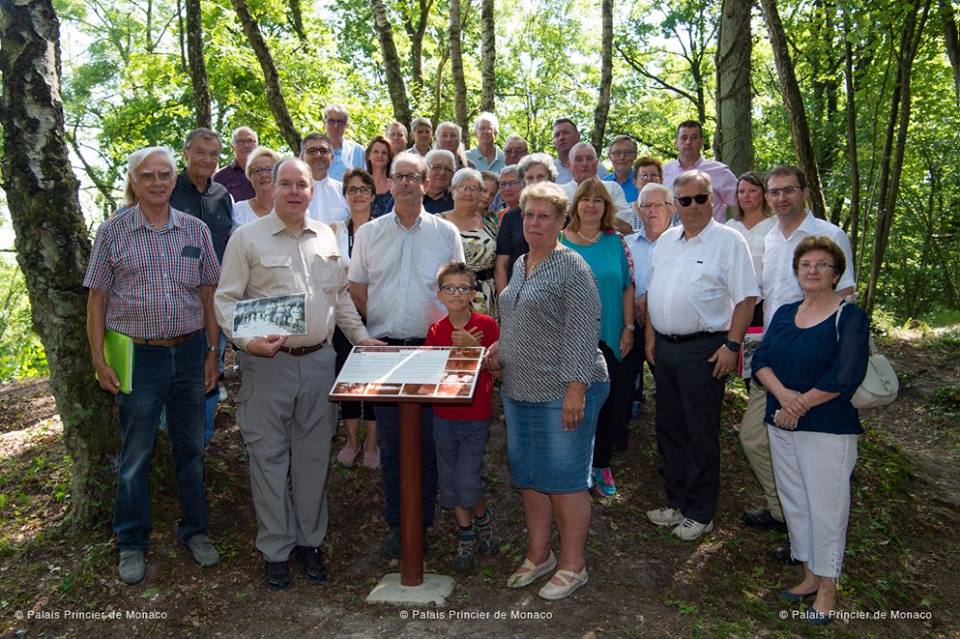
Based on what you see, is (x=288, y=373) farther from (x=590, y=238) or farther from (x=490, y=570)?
(x=590, y=238)

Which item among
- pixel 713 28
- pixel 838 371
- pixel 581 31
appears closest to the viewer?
pixel 838 371

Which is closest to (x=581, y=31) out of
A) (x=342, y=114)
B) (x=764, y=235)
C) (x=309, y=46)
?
(x=309, y=46)

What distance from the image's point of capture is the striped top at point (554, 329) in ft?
12.8

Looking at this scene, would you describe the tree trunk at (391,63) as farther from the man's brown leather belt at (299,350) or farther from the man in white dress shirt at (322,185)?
the man's brown leather belt at (299,350)

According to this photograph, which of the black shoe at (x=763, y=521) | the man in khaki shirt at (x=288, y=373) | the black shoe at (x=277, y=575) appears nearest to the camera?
the man in khaki shirt at (x=288, y=373)

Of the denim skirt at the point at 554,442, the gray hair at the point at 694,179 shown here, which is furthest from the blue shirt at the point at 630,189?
the denim skirt at the point at 554,442

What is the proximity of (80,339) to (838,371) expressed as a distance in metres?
4.90

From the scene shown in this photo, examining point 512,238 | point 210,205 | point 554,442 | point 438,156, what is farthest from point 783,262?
point 210,205

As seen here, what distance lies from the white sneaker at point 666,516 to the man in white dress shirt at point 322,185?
3728mm

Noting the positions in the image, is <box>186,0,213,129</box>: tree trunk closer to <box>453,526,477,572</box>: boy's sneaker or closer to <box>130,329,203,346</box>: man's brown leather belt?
<box>130,329,203,346</box>: man's brown leather belt

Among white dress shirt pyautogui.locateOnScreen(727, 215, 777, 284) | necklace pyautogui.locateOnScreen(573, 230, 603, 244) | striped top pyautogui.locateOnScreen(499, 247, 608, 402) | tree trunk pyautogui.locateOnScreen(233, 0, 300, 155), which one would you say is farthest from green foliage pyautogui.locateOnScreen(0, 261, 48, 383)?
white dress shirt pyautogui.locateOnScreen(727, 215, 777, 284)

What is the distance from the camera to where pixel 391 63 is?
9461 millimetres

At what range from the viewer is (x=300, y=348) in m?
4.27

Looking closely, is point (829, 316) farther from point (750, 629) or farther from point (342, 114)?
point (342, 114)
